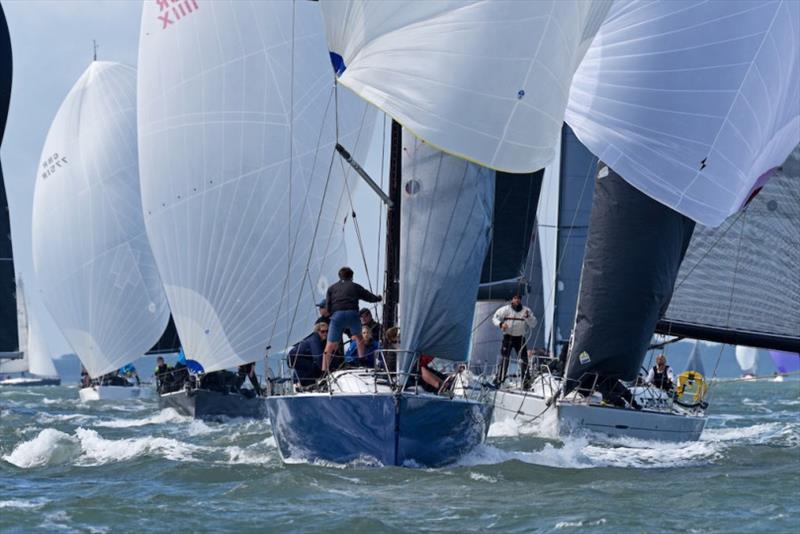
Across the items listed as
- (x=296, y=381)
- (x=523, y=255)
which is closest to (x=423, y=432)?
(x=296, y=381)

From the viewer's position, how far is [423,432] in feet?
47.0

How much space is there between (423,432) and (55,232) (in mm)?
24975

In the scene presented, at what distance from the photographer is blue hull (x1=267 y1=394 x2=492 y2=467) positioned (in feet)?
46.3

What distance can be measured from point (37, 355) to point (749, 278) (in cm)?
7815

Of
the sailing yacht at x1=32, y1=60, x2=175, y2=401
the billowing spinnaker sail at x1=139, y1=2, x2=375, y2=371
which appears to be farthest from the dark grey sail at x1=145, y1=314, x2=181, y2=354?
the billowing spinnaker sail at x1=139, y1=2, x2=375, y2=371

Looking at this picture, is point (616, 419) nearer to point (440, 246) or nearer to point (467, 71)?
point (440, 246)

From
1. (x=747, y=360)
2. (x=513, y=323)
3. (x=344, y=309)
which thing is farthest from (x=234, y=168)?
(x=747, y=360)

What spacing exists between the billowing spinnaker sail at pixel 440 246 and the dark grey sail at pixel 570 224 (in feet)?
43.8

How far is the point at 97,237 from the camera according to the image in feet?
121

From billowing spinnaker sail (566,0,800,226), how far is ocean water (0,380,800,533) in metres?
3.50

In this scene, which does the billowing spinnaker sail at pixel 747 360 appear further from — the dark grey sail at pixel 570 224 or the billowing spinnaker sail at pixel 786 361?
the dark grey sail at pixel 570 224

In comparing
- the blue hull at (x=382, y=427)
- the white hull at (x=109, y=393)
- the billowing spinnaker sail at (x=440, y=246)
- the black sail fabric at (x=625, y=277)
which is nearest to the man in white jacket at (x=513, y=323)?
the black sail fabric at (x=625, y=277)

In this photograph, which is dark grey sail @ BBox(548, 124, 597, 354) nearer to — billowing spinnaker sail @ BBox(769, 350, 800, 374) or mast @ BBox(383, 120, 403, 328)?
mast @ BBox(383, 120, 403, 328)

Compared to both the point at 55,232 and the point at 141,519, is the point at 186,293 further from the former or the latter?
the point at 55,232
